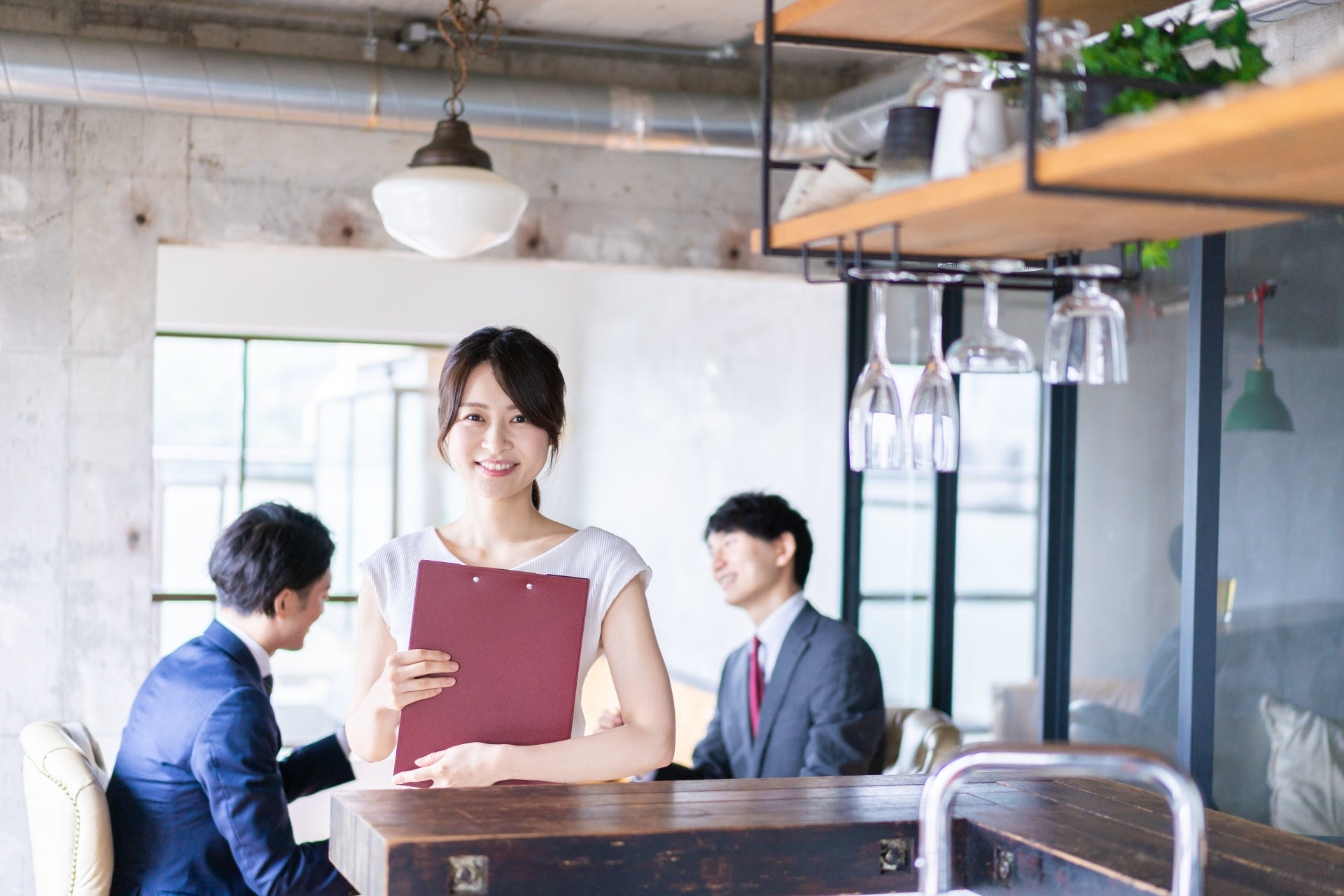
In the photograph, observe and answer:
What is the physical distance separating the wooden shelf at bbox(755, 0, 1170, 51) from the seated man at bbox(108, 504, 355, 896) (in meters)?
1.34

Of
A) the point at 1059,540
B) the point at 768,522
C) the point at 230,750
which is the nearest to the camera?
the point at 230,750

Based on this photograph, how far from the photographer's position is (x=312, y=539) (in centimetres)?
269

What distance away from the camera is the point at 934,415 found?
1896 millimetres

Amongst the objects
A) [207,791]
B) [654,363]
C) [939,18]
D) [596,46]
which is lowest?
[207,791]

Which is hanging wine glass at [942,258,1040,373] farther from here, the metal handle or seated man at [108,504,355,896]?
seated man at [108,504,355,896]

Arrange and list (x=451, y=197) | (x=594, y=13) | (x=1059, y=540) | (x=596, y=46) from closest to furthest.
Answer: (x=451, y=197), (x=1059, y=540), (x=594, y=13), (x=596, y=46)

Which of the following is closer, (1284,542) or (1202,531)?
(1202,531)

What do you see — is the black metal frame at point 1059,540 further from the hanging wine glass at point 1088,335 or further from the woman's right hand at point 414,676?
the woman's right hand at point 414,676

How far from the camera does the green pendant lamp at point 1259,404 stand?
2.84 metres

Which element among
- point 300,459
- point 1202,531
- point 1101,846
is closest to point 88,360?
point 1202,531

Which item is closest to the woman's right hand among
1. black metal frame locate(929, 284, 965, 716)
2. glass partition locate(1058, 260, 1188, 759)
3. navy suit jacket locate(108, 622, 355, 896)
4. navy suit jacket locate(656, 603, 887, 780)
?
navy suit jacket locate(108, 622, 355, 896)

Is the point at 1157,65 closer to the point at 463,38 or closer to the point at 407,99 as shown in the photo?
the point at 463,38

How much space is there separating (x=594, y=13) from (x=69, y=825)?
250 cm

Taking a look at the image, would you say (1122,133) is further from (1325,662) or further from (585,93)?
(585,93)
